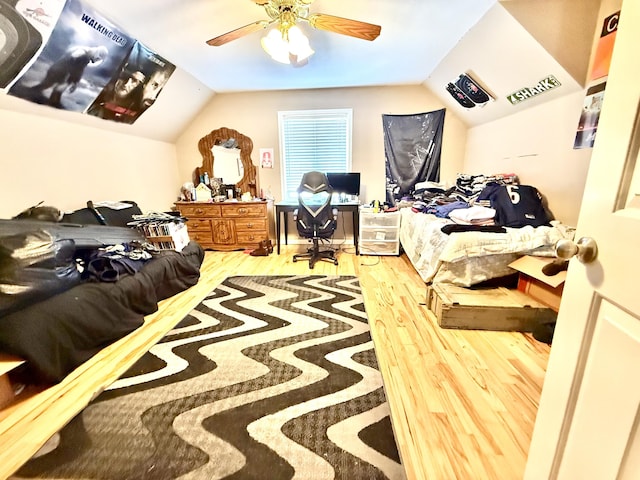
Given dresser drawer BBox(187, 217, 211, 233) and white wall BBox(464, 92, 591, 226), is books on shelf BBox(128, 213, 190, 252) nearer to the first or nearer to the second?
dresser drawer BBox(187, 217, 211, 233)

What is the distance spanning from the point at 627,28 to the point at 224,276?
3174 millimetres

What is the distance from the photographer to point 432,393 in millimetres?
1459

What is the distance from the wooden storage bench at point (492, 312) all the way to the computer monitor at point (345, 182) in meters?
2.14

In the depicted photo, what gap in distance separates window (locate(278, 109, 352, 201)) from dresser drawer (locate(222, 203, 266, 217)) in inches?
21.6

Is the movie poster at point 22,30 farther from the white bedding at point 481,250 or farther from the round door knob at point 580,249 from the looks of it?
the white bedding at point 481,250

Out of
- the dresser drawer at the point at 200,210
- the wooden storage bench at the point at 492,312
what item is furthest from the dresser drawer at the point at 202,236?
the wooden storage bench at the point at 492,312

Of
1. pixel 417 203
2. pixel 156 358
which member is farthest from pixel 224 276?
pixel 417 203

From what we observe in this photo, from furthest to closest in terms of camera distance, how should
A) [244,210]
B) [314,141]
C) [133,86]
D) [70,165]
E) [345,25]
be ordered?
[314,141] → [244,210] → [133,86] → [70,165] → [345,25]

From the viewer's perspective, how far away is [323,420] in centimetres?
132

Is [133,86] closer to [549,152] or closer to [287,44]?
[287,44]

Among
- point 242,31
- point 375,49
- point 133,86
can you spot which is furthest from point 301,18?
point 133,86

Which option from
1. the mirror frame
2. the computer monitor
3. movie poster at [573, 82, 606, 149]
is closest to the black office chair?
the computer monitor

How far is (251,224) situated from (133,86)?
6.47 feet

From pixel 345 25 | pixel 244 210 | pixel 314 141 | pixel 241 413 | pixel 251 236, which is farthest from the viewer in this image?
pixel 314 141
